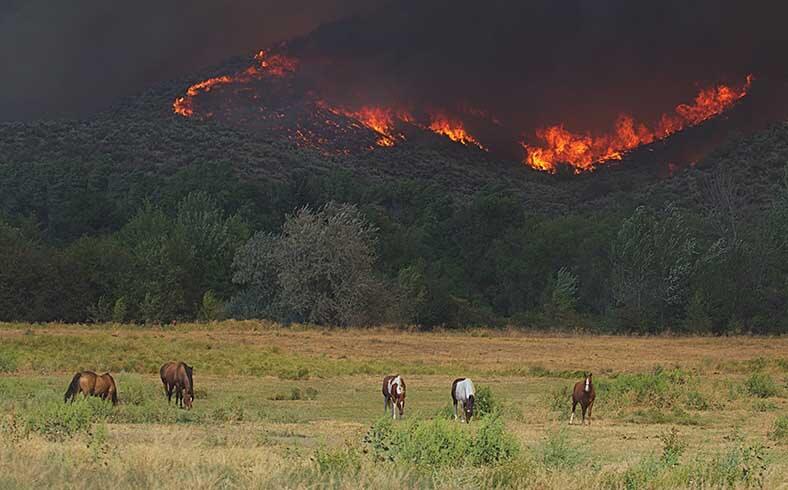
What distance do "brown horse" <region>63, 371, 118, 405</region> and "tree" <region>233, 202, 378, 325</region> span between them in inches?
1611

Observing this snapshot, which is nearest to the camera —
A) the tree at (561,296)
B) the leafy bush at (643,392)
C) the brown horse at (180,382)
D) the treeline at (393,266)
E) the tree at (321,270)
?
the brown horse at (180,382)

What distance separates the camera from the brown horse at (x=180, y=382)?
27.4 m

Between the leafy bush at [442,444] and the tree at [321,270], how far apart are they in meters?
50.9

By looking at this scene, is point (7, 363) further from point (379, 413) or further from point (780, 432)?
point (780, 432)

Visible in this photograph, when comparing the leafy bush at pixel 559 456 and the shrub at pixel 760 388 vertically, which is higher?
the shrub at pixel 760 388

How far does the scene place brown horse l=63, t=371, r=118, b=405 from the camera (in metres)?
23.9

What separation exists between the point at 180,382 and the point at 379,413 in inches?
217

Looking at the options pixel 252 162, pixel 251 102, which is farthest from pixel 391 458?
pixel 251 102

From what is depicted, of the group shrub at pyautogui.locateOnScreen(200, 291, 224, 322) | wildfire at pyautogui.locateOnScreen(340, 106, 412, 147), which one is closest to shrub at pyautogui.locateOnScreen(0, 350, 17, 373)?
shrub at pyautogui.locateOnScreen(200, 291, 224, 322)

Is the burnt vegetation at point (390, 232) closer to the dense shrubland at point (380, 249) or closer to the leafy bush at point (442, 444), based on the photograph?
the dense shrubland at point (380, 249)

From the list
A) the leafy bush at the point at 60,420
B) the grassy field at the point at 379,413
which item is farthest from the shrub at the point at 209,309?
the leafy bush at the point at 60,420

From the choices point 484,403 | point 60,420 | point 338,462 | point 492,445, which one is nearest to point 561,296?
point 484,403

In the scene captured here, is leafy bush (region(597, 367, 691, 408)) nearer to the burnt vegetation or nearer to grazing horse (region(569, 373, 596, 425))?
grazing horse (region(569, 373, 596, 425))

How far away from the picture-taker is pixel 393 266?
85688mm
